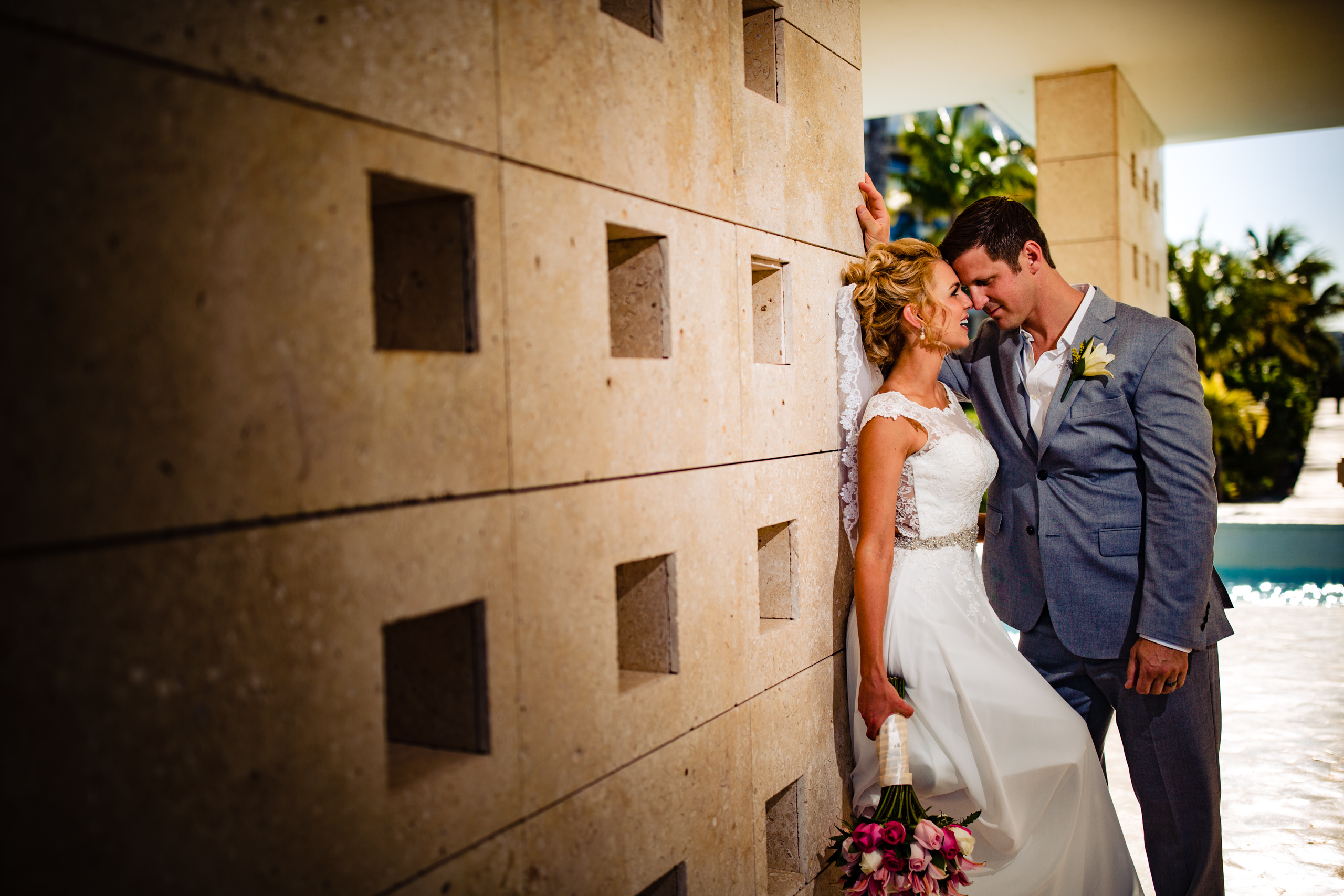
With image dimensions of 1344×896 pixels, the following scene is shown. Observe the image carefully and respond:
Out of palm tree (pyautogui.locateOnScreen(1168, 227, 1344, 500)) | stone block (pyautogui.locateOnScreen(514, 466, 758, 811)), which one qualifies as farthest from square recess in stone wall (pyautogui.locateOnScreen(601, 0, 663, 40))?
palm tree (pyautogui.locateOnScreen(1168, 227, 1344, 500))

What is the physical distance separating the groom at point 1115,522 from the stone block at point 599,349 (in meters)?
1.18

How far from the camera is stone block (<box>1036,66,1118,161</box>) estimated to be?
9497mm

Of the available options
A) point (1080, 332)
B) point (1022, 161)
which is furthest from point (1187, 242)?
point (1080, 332)

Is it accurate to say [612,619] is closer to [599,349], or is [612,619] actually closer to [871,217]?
[599,349]

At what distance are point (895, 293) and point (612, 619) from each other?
62.5 inches

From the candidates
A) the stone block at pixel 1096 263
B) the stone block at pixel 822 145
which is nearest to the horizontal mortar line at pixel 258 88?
the stone block at pixel 822 145

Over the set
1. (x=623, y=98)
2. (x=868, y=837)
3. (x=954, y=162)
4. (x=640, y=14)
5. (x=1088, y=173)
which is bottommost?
(x=868, y=837)

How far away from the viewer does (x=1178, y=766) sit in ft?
10.1

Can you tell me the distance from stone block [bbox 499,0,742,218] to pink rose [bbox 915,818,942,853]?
1.80 metres

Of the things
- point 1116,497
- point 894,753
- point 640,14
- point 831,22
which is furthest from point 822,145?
point 894,753

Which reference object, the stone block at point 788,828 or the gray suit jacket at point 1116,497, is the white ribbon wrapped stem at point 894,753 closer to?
the stone block at point 788,828

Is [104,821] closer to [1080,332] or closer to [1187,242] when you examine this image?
[1080,332]

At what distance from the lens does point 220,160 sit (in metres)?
Answer: 1.29

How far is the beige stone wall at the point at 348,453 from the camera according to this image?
1.13 meters
